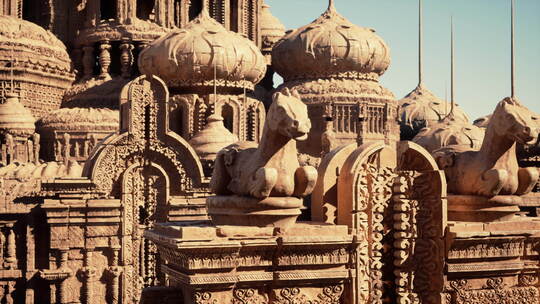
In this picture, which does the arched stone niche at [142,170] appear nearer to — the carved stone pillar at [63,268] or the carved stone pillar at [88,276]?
the carved stone pillar at [88,276]

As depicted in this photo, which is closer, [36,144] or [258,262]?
[258,262]

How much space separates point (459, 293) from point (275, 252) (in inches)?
85.7

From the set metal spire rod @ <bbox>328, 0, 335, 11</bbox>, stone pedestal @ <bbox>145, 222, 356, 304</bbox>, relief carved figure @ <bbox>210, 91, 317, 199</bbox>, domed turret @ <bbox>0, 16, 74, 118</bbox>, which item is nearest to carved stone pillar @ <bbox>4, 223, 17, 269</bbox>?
domed turret @ <bbox>0, 16, 74, 118</bbox>

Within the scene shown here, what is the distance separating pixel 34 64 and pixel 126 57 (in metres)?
3.07

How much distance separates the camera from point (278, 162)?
9.40 meters

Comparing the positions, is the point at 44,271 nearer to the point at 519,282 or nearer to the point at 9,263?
the point at 9,263

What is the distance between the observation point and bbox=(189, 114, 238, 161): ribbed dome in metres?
23.0

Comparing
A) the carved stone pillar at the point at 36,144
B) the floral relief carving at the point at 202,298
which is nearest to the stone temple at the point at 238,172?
the floral relief carving at the point at 202,298

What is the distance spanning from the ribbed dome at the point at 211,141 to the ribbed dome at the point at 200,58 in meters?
3.12

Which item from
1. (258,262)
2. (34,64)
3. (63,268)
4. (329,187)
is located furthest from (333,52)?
(258,262)

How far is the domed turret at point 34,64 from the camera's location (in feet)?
96.1

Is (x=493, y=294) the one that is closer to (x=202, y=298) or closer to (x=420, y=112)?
(x=202, y=298)

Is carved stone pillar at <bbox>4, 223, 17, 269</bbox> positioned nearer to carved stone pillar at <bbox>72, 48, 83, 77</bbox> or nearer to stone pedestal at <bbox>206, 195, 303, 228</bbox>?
stone pedestal at <bbox>206, 195, 303, 228</bbox>

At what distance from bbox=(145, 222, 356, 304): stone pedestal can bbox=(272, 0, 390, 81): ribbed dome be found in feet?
67.4
